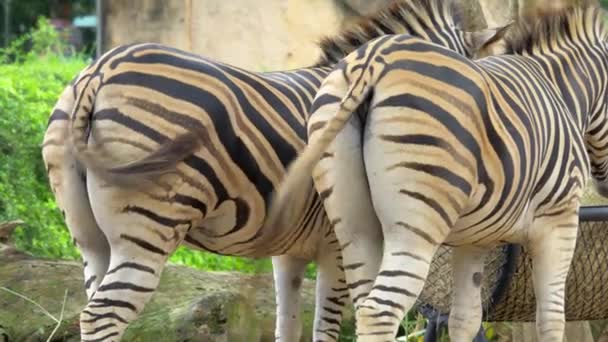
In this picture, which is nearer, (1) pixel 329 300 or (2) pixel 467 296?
(2) pixel 467 296

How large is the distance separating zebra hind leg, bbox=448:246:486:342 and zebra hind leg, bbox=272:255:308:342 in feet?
2.84

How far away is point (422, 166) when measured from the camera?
13.9ft

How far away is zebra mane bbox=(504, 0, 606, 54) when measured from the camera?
5.55m

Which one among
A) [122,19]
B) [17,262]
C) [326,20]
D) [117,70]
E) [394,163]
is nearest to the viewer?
[394,163]

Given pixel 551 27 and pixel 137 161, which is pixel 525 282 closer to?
pixel 551 27

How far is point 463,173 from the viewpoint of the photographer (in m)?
4.29

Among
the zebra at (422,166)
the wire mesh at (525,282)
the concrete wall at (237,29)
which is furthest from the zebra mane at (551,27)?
the concrete wall at (237,29)

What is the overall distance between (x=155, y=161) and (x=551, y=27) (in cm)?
214

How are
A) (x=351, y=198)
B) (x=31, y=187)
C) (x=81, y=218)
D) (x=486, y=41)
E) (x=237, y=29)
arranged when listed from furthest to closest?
(x=237, y=29), (x=31, y=187), (x=486, y=41), (x=81, y=218), (x=351, y=198)

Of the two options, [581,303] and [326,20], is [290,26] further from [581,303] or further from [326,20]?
[581,303]

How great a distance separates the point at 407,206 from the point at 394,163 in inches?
6.4

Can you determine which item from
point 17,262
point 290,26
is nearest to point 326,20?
point 290,26

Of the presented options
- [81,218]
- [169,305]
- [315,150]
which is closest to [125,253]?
[81,218]

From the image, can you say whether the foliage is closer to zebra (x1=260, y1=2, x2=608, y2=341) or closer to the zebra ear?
the zebra ear
